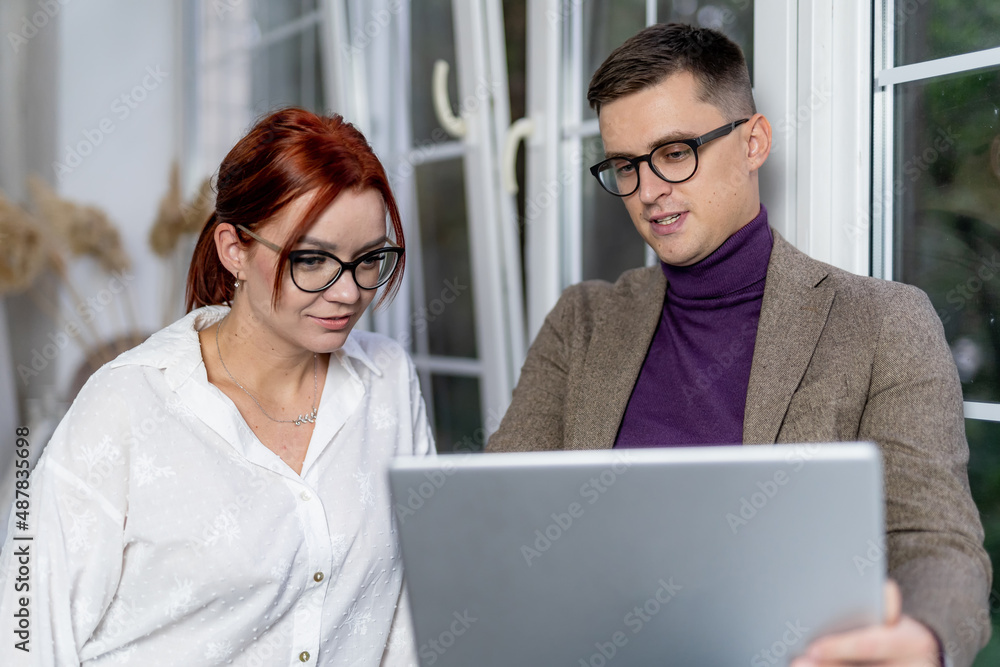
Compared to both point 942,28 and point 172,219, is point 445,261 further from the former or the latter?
point 942,28

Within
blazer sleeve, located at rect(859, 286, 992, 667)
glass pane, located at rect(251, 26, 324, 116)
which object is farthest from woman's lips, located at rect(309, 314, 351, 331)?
glass pane, located at rect(251, 26, 324, 116)

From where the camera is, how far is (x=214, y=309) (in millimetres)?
1422

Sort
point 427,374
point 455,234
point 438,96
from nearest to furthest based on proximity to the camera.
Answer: point 438,96 < point 455,234 < point 427,374

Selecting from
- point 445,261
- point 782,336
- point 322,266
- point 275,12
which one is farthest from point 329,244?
point 275,12

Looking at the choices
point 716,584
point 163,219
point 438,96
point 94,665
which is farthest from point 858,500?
point 163,219

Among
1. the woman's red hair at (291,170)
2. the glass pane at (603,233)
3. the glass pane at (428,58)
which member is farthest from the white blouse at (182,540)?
the glass pane at (428,58)

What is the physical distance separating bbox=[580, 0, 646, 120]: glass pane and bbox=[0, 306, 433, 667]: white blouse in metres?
1.20

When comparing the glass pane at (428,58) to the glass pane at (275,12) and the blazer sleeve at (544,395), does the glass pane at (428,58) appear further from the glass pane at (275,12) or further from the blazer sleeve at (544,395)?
the blazer sleeve at (544,395)

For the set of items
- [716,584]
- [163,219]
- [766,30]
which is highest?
[766,30]

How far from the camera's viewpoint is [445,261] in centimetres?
252

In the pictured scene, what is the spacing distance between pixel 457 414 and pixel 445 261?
1.62ft

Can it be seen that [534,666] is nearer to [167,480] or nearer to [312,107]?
[167,480]

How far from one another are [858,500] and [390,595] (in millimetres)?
884

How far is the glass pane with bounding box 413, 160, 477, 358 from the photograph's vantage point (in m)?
2.45
